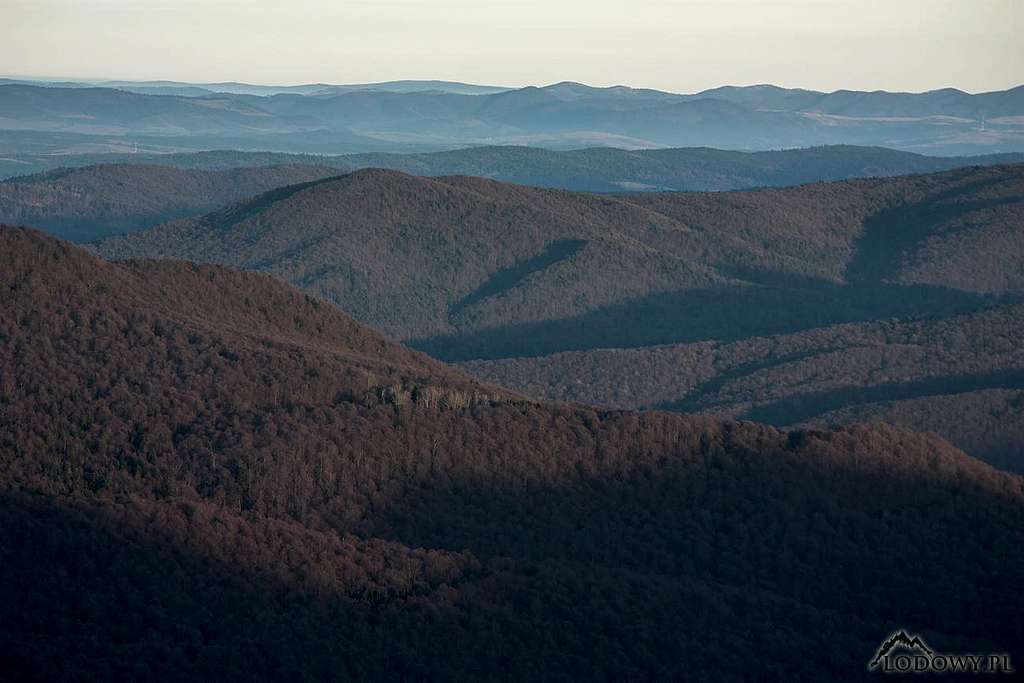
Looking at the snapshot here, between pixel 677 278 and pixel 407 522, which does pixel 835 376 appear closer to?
pixel 677 278

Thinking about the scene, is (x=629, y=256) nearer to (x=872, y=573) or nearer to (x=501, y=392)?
(x=501, y=392)

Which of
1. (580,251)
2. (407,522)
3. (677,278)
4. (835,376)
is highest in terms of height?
(407,522)

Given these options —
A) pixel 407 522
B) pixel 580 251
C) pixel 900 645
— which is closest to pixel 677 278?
pixel 580 251

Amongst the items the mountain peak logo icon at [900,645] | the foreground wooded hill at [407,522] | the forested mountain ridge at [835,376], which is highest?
the foreground wooded hill at [407,522]

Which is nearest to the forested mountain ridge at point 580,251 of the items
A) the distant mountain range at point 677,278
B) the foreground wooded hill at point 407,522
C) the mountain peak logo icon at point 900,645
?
the distant mountain range at point 677,278

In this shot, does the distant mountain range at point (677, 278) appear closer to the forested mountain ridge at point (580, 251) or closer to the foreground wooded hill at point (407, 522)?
the forested mountain ridge at point (580, 251)

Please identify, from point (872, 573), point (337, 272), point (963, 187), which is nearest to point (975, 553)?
point (872, 573)

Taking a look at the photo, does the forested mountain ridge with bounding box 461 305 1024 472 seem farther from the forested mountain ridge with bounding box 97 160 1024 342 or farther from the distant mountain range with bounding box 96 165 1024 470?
the forested mountain ridge with bounding box 97 160 1024 342
